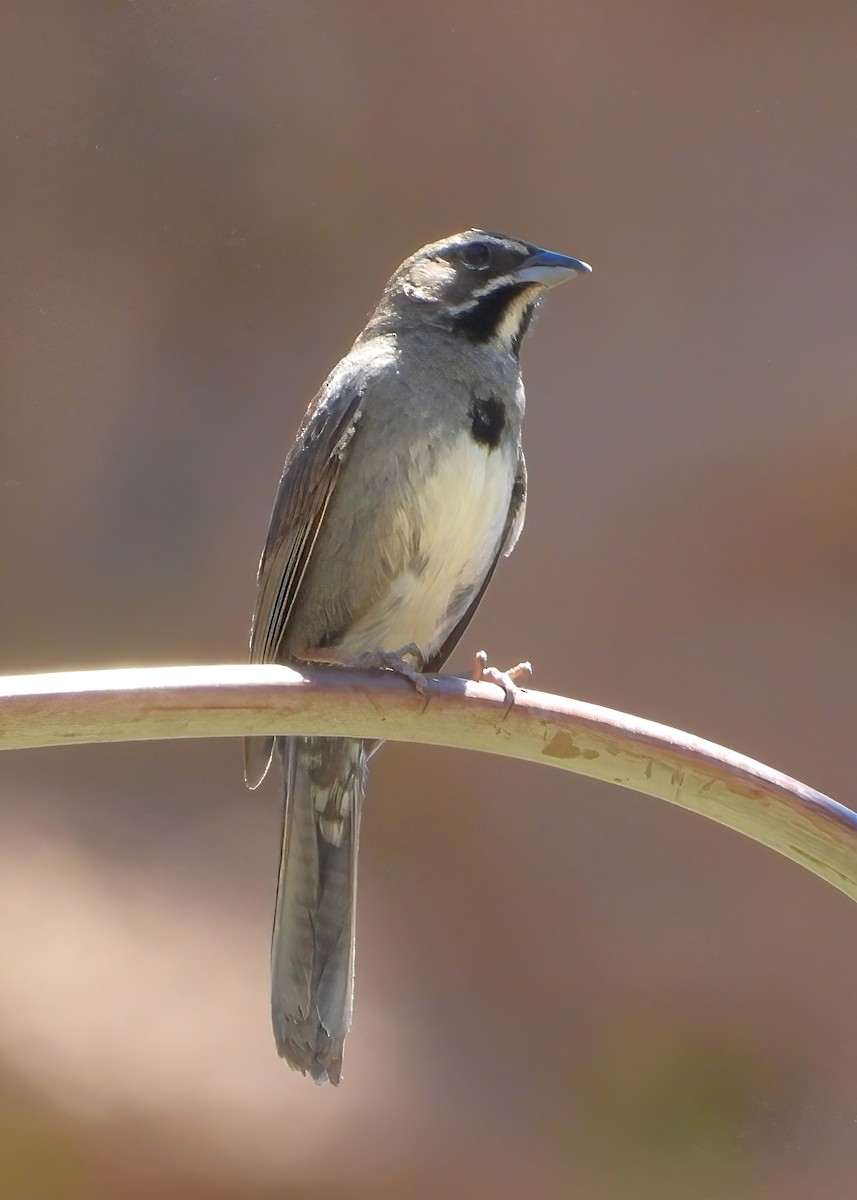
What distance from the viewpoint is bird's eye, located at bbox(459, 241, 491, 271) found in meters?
3.16

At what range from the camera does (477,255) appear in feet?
10.4

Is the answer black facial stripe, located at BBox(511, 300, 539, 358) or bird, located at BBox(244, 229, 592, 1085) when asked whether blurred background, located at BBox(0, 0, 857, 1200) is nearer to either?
bird, located at BBox(244, 229, 592, 1085)

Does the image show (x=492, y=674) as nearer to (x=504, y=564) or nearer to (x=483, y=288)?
(x=483, y=288)

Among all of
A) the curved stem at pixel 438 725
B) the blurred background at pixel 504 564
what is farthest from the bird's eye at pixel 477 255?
the blurred background at pixel 504 564

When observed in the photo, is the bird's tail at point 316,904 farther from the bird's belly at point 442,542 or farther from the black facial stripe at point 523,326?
the black facial stripe at point 523,326

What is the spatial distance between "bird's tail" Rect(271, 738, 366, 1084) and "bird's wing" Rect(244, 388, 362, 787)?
0.12 m

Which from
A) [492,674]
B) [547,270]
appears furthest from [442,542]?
[547,270]

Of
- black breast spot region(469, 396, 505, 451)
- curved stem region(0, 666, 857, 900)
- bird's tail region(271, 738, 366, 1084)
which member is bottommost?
bird's tail region(271, 738, 366, 1084)

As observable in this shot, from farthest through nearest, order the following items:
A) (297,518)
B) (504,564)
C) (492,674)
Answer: (504,564) < (297,518) < (492,674)

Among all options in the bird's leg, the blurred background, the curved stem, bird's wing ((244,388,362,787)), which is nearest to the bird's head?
bird's wing ((244,388,362,787))

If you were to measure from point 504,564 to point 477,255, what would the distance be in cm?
204


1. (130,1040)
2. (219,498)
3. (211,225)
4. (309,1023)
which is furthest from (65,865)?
(211,225)

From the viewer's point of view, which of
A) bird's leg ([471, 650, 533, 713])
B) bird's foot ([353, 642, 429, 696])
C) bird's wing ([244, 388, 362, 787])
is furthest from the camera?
bird's wing ([244, 388, 362, 787])

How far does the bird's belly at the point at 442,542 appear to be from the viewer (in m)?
2.74
